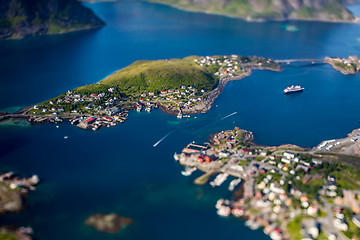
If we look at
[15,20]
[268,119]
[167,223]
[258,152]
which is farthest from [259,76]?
[15,20]

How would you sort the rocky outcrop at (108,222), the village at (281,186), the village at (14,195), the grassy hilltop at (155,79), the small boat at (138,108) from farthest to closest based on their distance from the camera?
the grassy hilltop at (155,79), the small boat at (138,108), the village at (281,186), the rocky outcrop at (108,222), the village at (14,195)

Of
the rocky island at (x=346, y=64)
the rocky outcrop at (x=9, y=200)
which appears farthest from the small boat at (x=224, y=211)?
the rocky island at (x=346, y=64)

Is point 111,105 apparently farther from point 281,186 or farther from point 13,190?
point 281,186

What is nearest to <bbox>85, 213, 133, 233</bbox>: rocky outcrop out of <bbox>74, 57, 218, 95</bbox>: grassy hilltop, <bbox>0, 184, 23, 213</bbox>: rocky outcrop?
<bbox>0, 184, 23, 213</bbox>: rocky outcrop

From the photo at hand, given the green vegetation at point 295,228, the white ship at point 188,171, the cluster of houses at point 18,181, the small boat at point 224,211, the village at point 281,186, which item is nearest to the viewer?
the green vegetation at point 295,228

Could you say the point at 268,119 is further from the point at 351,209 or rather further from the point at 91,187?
the point at 91,187

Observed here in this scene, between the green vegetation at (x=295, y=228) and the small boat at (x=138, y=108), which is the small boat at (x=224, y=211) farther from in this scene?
the small boat at (x=138, y=108)

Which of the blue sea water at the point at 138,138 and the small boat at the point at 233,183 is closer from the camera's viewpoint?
the blue sea water at the point at 138,138

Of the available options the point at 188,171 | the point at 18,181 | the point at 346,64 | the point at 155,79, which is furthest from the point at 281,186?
the point at 346,64
